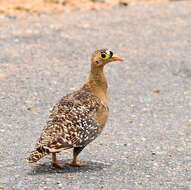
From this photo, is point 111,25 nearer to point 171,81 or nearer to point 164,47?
point 164,47

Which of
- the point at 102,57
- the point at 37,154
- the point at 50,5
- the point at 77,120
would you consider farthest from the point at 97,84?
the point at 50,5

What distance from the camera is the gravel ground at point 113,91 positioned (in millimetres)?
7996

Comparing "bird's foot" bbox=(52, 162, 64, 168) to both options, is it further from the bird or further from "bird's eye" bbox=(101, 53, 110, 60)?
"bird's eye" bbox=(101, 53, 110, 60)

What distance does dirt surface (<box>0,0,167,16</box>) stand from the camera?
57.2 ft

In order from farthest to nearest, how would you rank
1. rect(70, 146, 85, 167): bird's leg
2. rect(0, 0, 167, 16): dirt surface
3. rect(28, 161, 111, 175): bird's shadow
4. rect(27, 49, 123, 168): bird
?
1. rect(0, 0, 167, 16): dirt surface
2. rect(70, 146, 85, 167): bird's leg
3. rect(28, 161, 111, 175): bird's shadow
4. rect(27, 49, 123, 168): bird

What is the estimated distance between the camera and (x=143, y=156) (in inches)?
354

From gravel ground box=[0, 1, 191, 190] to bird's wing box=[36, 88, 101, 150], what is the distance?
0.42m

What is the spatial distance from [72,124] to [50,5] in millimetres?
10950

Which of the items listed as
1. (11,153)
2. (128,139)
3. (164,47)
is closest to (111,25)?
(164,47)

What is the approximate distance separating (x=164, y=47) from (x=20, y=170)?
827cm

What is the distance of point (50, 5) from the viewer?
722 inches

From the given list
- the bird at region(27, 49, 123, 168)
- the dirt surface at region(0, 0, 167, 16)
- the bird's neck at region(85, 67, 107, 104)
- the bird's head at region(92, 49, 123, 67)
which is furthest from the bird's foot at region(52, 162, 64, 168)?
the dirt surface at region(0, 0, 167, 16)

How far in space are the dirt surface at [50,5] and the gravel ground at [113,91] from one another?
50cm

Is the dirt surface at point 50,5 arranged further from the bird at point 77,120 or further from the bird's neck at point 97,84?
the bird at point 77,120
